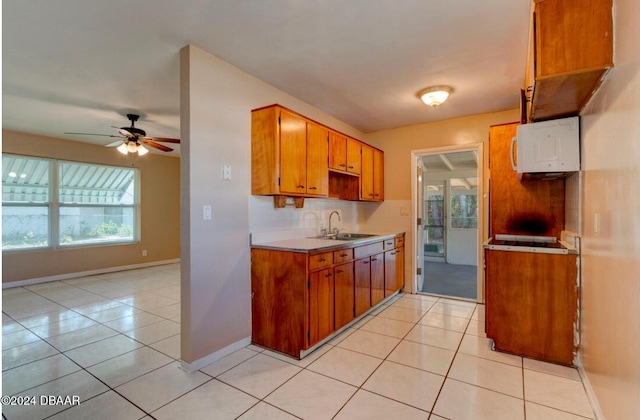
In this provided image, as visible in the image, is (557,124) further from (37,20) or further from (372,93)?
(37,20)

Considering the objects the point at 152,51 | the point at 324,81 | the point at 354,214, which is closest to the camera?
the point at 152,51

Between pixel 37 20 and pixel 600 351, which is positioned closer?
pixel 600 351

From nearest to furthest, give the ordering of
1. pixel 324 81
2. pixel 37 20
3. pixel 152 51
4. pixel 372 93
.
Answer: pixel 37 20 → pixel 152 51 → pixel 324 81 → pixel 372 93

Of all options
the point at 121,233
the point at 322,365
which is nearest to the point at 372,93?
the point at 322,365

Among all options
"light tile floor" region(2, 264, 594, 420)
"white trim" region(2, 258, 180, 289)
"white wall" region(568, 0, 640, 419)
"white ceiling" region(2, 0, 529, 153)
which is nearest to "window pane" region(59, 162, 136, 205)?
"white trim" region(2, 258, 180, 289)

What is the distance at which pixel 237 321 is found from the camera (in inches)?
114

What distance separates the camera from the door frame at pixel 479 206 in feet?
13.6

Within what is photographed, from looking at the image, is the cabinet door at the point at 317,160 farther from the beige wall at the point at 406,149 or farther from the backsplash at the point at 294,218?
the beige wall at the point at 406,149

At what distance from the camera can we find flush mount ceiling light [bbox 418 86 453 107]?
3.36 m

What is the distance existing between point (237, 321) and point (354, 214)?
2523mm

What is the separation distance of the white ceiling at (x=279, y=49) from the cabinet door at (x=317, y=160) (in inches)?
17.7

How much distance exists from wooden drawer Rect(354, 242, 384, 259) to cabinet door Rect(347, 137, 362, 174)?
0.94 m

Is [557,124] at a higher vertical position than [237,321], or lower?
higher

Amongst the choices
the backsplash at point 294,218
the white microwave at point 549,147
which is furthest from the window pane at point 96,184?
the white microwave at point 549,147
